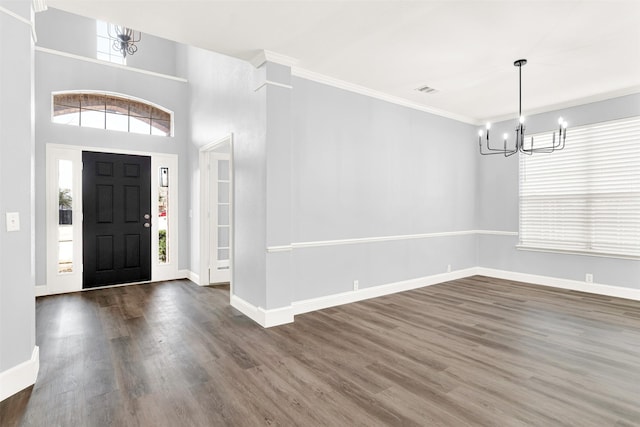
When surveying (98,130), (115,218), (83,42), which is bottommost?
(115,218)

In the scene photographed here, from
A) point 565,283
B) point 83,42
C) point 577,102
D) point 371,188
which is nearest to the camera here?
point 371,188

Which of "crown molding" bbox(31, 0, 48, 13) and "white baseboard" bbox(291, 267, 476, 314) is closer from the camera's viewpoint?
"crown molding" bbox(31, 0, 48, 13)

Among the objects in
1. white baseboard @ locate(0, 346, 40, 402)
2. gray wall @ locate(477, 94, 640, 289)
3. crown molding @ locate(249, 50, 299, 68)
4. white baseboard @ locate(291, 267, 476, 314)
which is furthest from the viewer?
gray wall @ locate(477, 94, 640, 289)

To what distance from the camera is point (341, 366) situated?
8.87 ft

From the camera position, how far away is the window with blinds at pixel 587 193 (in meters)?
4.67

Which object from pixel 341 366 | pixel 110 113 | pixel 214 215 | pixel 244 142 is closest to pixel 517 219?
pixel 341 366

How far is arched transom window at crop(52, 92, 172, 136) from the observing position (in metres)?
5.16

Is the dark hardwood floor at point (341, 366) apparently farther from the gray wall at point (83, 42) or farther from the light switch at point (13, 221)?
the gray wall at point (83, 42)

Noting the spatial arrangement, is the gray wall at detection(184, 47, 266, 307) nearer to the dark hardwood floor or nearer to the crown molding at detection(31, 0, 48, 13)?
the dark hardwood floor

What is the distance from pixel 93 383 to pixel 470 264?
19.3 feet

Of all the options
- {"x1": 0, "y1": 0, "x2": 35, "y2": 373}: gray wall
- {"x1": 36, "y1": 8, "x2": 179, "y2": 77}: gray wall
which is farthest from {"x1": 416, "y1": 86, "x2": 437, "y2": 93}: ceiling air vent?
{"x1": 36, "y1": 8, "x2": 179, "y2": 77}: gray wall

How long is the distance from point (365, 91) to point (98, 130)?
424cm

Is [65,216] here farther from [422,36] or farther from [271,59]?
[422,36]

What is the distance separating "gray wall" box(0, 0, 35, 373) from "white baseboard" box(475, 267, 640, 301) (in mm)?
6437
